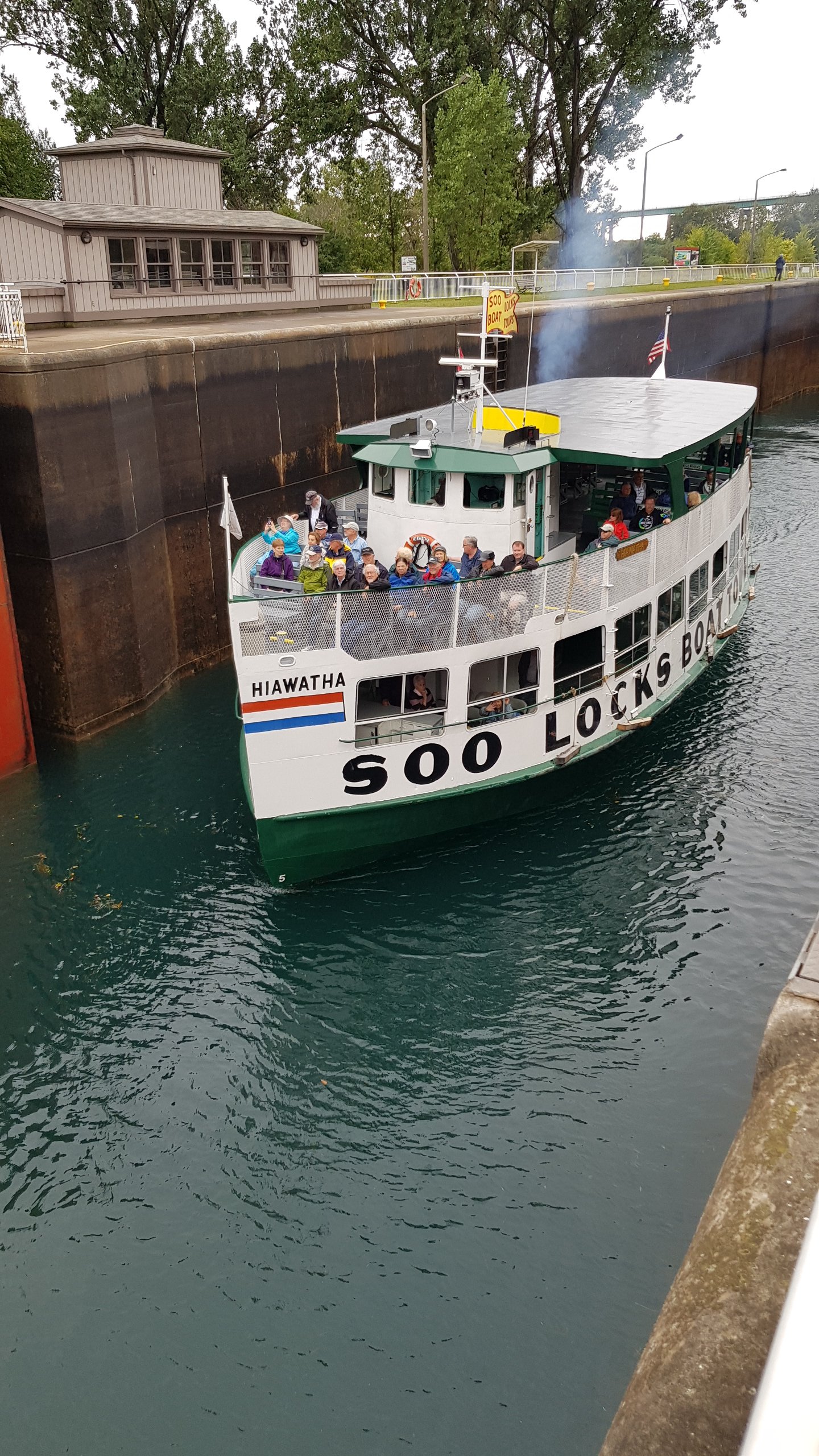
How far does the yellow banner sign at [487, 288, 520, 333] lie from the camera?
19391 mm

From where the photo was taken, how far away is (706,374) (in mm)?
59500

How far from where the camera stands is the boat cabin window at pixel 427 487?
1819cm

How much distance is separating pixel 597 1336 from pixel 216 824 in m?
10.5

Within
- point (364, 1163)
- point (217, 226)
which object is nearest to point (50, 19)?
point (217, 226)

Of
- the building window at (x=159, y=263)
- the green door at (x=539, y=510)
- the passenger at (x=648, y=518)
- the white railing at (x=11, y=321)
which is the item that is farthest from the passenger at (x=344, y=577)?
the building window at (x=159, y=263)

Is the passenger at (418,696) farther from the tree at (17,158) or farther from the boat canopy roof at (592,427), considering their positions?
the tree at (17,158)

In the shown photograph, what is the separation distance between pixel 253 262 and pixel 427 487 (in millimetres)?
25387

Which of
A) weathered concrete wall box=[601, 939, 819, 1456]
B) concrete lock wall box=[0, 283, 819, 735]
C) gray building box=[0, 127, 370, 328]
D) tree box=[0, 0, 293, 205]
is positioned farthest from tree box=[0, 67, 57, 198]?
weathered concrete wall box=[601, 939, 819, 1456]

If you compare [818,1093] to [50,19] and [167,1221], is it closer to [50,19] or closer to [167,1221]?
[167,1221]

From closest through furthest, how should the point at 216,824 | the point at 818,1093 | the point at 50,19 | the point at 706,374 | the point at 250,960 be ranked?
1. the point at 818,1093
2. the point at 250,960
3. the point at 216,824
4. the point at 50,19
5. the point at 706,374

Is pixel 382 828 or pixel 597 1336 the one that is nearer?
pixel 597 1336

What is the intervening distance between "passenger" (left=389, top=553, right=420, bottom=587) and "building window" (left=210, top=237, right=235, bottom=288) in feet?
81.4

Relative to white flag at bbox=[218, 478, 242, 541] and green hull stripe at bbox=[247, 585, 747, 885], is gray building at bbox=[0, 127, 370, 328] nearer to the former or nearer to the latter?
white flag at bbox=[218, 478, 242, 541]

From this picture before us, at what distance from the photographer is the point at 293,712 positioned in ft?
48.0
